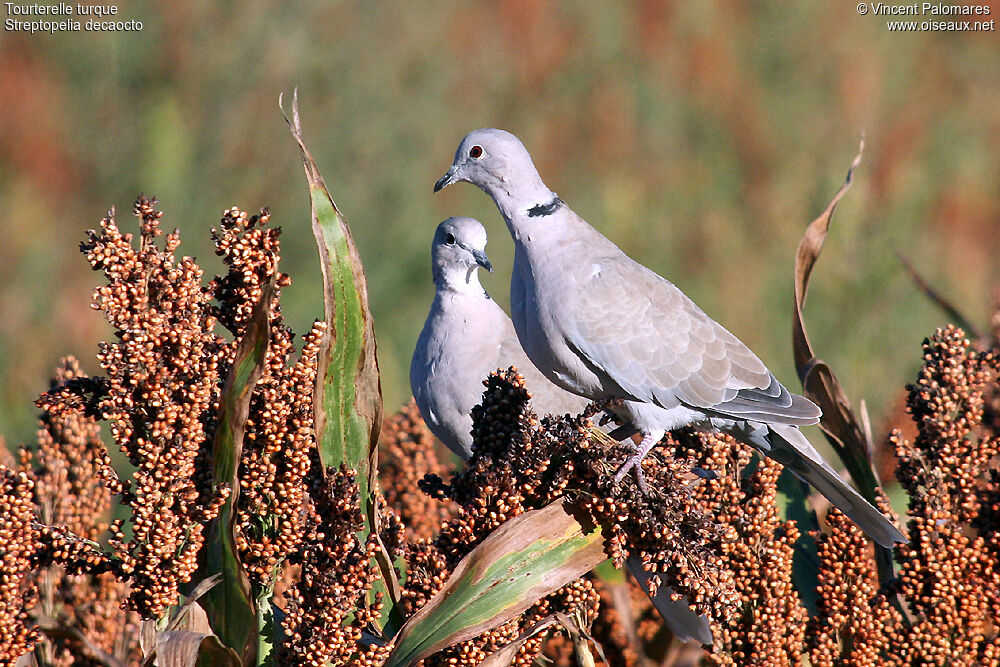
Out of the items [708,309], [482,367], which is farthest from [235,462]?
[708,309]

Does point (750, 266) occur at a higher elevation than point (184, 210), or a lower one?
lower

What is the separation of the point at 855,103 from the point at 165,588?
6.91 m

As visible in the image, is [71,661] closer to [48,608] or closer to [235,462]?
[48,608]

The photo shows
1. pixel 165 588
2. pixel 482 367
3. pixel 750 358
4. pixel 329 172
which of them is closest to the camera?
pixel 165 588

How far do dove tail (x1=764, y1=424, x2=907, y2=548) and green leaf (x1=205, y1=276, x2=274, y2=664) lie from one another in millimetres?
996

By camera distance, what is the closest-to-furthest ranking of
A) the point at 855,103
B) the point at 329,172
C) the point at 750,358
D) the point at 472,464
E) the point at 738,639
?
the point at 472,464 → the point at 738,639 → the point at 750,358 → the point at 329,172 → the point at 855,103

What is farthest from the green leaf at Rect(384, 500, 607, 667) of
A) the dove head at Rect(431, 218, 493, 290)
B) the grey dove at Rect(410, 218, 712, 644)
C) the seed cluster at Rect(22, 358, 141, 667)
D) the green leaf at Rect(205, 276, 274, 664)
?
the dove head at Rect(431, 218, 493, 290)

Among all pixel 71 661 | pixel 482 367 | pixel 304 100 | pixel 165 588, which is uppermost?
pixel 304 100

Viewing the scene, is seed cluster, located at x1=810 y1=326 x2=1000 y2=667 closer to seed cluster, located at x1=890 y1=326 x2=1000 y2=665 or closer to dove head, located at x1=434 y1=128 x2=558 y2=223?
seed cluster, located at x1=890 y1=326 x2=1000 y2=665

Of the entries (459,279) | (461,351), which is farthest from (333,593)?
(459,279)

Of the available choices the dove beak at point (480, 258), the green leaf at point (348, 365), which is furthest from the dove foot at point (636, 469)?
the dove beak at point (480, 258)

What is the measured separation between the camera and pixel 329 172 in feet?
18.1

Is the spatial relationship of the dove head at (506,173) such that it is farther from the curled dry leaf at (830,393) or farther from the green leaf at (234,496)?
the green leaf at (234,496)

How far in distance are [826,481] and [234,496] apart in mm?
1147
